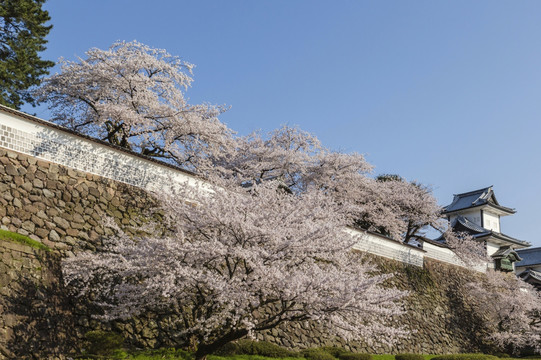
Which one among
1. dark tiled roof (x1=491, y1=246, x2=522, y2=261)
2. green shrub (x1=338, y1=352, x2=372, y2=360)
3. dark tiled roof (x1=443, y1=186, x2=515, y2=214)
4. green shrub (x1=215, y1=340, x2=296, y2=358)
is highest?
dark tiled roof (x1=443, y1=186, x2=515, y2=214)

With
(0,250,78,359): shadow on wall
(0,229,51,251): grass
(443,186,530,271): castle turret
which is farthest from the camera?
(443,186,530,271): castle turret

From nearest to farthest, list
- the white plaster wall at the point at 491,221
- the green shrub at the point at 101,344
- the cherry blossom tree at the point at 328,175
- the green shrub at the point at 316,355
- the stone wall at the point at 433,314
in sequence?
the green shrub at the point at 101,344 < the green shrub at the point at 316,355 < the stone wall at the point at 433,314 < the cherry blossom tree at the point at 328,175 < the white plaster wall at the point at 491,221

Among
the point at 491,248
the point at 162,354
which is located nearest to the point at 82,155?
the point at 162,354

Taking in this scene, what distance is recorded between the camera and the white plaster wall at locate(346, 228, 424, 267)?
21.1 m

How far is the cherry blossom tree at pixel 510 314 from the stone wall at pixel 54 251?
36.8ft

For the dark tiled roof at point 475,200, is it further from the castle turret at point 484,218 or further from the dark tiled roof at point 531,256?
the dark tiled roof at point 531,256

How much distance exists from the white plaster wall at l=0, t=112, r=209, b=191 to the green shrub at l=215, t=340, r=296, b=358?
4.18 meters

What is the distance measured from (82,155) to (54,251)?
269 centimetres

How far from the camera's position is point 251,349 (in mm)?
13477

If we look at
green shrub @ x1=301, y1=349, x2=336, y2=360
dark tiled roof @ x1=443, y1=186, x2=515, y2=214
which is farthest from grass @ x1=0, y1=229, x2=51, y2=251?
dark tiled roof @ x1=443, y1=186, x2=515, y2=214

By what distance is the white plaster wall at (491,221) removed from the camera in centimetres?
3588

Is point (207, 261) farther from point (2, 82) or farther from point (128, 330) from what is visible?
point (2, 82)

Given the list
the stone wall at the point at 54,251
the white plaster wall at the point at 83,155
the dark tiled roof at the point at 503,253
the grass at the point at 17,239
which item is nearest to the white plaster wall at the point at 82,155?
the white plaster wall at the point at 83,155

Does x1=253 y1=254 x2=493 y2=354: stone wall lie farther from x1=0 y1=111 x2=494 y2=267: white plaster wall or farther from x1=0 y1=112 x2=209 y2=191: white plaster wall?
x1=0 y1=112 x2=209 y2=191: white plaster wall
